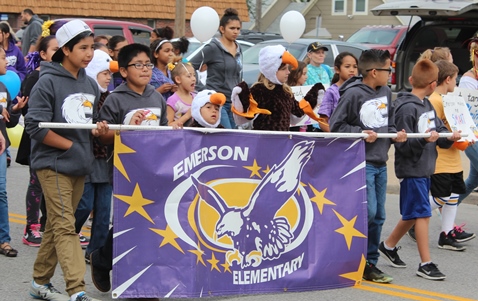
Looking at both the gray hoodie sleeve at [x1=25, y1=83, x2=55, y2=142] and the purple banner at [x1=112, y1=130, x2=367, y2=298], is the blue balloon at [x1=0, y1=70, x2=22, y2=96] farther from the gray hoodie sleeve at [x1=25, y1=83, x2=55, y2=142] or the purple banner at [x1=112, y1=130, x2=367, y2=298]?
Result: the purple banner at [x1=112, y1=130, x2=367, y2=298]

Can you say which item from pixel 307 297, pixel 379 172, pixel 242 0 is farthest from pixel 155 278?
pixel 242 0

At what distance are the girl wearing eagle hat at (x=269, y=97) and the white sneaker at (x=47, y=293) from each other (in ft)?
6.61

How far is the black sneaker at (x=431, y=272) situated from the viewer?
7223 millimetres

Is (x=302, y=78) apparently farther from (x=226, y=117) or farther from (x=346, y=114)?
(x=346, y=114)

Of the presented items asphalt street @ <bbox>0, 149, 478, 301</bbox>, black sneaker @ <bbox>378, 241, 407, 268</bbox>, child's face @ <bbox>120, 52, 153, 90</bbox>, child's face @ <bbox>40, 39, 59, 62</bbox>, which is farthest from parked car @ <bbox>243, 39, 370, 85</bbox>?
child's face @ <bbox>120, 52, 153, 90</bbox>

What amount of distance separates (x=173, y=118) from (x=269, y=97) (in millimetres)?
1218

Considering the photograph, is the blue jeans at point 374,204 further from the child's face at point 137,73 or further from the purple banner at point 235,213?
the child's face at point 137,73

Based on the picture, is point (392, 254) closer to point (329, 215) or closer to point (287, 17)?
point (329, 215)

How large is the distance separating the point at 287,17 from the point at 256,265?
5.63m

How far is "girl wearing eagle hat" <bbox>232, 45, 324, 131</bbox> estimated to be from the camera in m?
7.15

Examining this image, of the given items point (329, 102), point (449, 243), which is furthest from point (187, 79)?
point (449, 243)

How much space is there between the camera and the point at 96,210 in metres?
6.67

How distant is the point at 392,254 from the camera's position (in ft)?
25.2

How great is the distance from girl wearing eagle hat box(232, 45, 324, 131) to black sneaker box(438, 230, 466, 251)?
6.92ft
